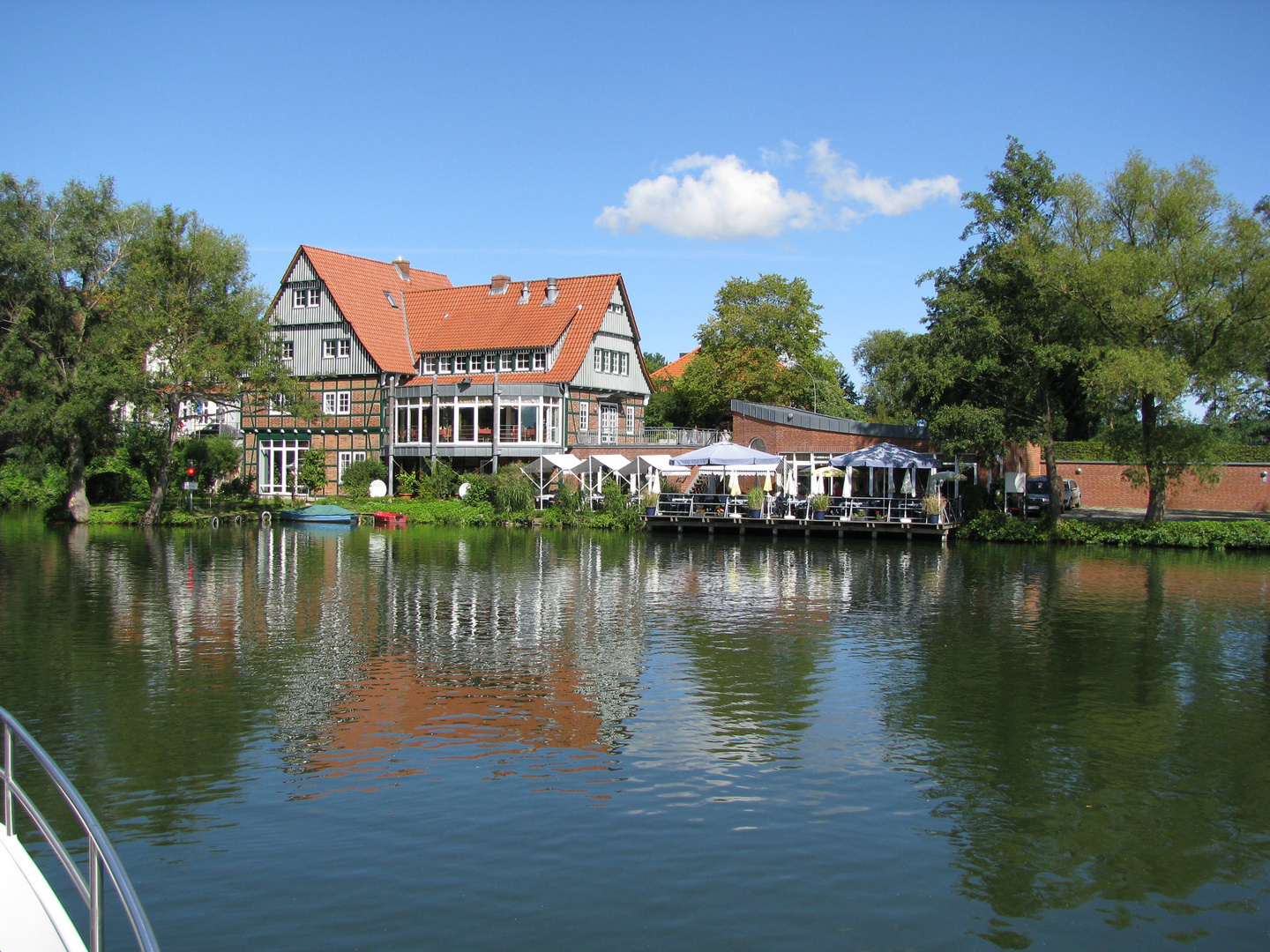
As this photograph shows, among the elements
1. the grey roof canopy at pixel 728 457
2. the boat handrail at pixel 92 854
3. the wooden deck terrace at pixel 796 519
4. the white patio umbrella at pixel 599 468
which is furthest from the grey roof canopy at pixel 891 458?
the boat handrail at pixel 92 854

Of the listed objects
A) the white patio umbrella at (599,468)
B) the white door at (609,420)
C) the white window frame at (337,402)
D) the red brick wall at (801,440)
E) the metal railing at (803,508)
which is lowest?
the metal railing at (803,508)

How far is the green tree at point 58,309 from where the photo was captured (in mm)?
36594

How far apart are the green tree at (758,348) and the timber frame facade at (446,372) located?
3708 mm

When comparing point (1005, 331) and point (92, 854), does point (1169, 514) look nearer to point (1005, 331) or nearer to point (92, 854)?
point (1005, 331)

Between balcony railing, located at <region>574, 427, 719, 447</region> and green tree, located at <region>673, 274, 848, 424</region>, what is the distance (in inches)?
268

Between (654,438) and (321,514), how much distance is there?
15049mm

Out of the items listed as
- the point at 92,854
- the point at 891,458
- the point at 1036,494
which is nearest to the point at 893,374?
the point at 891,458

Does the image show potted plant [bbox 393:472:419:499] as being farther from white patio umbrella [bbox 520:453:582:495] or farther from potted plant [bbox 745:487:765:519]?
potted plant [bbox 745:487:765:519]

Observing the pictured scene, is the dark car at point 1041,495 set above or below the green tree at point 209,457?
below

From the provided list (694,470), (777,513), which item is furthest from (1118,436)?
(694,470)

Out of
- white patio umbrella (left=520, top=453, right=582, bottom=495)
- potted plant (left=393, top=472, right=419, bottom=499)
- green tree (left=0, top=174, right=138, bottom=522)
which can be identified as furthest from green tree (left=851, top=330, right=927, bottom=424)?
green tree (left=0, top=174, right=138, bottom=522)

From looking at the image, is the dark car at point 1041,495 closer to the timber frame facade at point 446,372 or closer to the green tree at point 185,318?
the timber frame facade at point 446,372

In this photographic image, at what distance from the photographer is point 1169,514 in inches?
1630

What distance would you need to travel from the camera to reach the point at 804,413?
42688 mm
